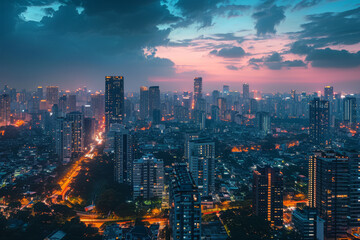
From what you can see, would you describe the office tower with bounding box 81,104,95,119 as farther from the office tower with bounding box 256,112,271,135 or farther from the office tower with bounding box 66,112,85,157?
the office tower with bounding box 256,112,271,135

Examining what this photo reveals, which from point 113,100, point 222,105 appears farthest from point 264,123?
point 113,100

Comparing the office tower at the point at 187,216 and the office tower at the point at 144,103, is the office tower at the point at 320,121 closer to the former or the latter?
the office tower at the point at 187,216

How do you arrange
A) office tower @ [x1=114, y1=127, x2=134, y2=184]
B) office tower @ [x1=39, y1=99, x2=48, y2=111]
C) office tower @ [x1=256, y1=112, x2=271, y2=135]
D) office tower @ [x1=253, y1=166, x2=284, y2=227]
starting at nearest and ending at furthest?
office tower @ [x1=253, y1=166, x2=284, y2=227], office tower @ [x1=114, y1=127, x2=134, y2=184], office tower @ [x1=256, y1=112, x2=271, y2=135], office tower @ [x1=39, y1=99, x2=48, y2=111]

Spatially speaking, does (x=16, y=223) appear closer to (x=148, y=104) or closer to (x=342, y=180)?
(x=342, y=180)

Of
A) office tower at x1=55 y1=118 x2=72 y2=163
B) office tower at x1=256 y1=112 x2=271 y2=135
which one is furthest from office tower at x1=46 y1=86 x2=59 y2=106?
office tower at x1=256 y1=112 x2=271 y2=135

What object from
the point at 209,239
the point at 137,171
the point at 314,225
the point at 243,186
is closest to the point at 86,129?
the point at 137,171

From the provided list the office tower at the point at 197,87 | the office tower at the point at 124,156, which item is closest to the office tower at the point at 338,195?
the office tower at the point at 124,156

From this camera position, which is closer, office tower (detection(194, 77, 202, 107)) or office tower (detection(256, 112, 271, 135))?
office tower (detection(256, 112, 271, 135))

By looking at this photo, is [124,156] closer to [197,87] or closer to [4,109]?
[4,109]
